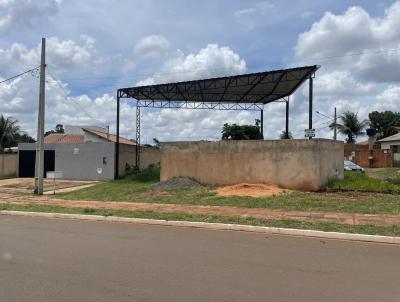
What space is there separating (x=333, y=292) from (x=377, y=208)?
9.18 m

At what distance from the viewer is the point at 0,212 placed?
56.0ft

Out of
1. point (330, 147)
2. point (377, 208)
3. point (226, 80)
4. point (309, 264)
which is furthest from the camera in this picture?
point (226, 80)

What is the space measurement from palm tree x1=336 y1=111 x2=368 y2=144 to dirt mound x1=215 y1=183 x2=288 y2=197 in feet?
169

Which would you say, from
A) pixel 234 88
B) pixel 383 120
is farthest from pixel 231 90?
pixel 383 120

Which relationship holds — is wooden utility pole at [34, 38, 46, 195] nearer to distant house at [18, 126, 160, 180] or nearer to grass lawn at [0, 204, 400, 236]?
grass lawn at [0, 204, 400, 236]

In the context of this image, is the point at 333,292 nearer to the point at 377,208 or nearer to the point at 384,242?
the point at 384,242

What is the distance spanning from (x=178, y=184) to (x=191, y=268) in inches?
596

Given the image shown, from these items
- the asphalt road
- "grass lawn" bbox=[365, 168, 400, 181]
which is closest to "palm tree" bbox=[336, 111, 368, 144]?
"grass lawn" bbox=[365, 168, 400, 181]

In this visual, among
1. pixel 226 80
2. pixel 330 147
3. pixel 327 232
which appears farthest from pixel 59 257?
pixel 226 80

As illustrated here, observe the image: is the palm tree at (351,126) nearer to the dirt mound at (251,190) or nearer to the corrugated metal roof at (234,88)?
the corrugated metal roof at (234,88)

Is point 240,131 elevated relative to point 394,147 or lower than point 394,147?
elevated

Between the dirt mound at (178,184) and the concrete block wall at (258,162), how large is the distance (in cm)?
62

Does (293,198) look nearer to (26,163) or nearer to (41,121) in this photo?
(41,121)

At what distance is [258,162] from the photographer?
2125 cm
